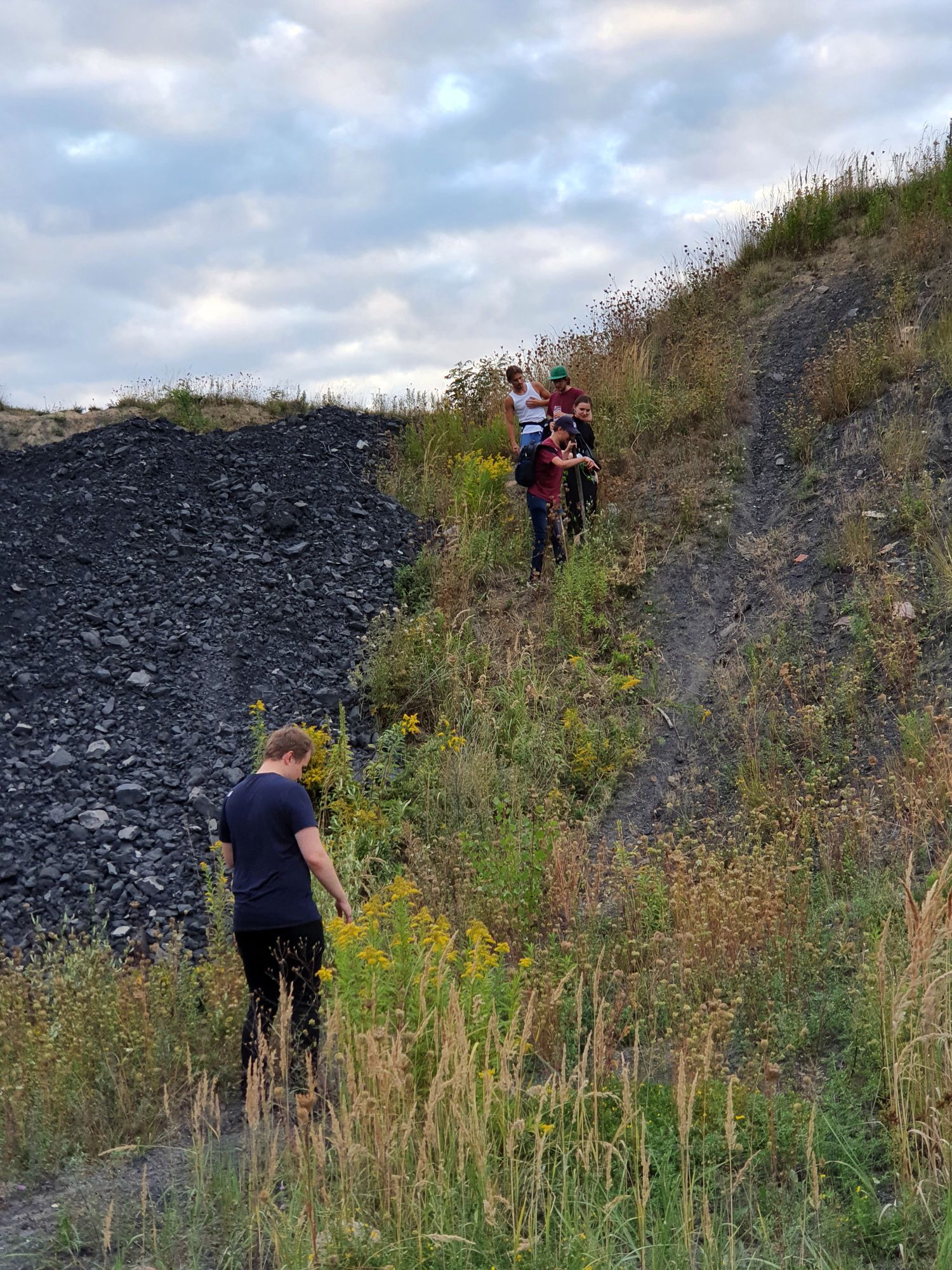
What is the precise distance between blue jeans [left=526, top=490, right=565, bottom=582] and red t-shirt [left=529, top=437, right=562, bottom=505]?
0.23 ft

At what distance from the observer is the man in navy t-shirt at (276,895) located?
4.38 meters

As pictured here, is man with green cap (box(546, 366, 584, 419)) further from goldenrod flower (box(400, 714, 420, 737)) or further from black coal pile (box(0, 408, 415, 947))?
goldenrod flower (box(400, 714, 420, 737))

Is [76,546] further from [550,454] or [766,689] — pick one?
[766,689]

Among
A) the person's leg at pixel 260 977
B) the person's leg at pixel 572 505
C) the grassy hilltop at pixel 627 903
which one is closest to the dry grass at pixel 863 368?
the grassy hilltop at pixel 627 903

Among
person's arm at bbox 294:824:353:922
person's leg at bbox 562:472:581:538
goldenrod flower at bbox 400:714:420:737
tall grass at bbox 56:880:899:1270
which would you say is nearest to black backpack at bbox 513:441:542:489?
person's leg at bbox 562:472:581:538

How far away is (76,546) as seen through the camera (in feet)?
34.7

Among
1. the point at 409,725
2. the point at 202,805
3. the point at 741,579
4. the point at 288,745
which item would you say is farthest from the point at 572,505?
the point at 288,745

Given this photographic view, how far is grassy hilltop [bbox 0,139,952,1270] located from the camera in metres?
3.12

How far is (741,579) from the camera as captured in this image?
394 inches

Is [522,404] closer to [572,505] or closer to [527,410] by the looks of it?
[527,410]

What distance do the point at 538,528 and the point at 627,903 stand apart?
5.10 m

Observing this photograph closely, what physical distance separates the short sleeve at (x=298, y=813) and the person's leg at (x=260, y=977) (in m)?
0.46

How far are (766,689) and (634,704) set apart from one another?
Result: 1069 mm

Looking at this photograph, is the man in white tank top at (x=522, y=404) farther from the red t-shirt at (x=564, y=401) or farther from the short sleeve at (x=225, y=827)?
the short sleeve at (x=225, y=827)
